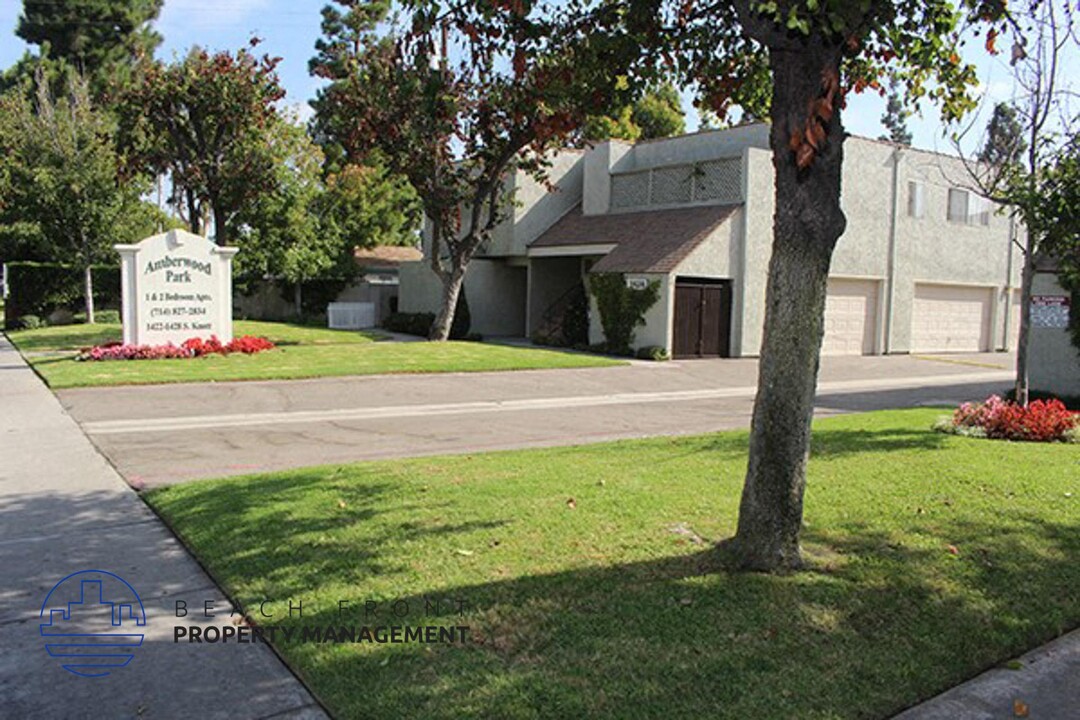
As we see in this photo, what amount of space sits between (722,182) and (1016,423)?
48.7ft

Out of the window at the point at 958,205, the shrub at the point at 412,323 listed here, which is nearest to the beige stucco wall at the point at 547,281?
the shrub at the point at 412,323

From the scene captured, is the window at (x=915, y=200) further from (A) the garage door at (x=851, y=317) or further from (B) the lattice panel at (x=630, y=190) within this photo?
(B) the lattice panel at (x=630, y=190)

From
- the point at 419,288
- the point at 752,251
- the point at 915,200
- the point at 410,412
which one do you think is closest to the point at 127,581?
the point at 410,412

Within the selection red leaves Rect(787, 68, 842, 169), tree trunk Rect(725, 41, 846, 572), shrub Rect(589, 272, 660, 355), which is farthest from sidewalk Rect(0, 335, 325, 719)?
shrub Rect(589, 272, 660, 355)

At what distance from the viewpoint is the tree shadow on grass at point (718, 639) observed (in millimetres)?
3391

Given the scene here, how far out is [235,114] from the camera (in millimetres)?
22953

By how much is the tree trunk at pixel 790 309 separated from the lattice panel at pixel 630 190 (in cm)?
2131

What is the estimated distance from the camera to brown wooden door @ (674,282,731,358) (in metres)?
22.2

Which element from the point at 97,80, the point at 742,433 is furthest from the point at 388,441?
the point at 97,80

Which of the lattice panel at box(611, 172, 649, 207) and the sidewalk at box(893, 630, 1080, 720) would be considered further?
the lattice panel at box(611, 172, 649, 207)

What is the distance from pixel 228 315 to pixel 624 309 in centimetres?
1016

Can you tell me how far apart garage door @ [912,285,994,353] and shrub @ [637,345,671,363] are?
1099cm

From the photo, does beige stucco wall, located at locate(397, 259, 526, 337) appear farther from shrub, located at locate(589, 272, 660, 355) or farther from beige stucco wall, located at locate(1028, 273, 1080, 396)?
beige stucco wall, located at locate(1028, 273, 1080, 396)

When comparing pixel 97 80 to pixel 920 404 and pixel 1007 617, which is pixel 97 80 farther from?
pixel 1007 617
